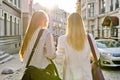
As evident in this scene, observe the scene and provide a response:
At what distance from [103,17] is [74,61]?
3659cm

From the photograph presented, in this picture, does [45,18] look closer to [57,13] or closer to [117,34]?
[117,34]

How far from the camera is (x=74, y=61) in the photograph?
4066 mm

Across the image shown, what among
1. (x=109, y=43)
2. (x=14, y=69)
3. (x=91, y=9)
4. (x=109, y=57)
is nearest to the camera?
(x=109, y=57)

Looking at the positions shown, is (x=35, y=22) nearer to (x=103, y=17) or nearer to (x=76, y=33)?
(x=76, y=33)

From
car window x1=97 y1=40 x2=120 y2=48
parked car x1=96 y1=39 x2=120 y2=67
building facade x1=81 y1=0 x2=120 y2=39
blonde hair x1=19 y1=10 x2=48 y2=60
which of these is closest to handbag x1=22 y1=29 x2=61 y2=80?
blonde hair x1=19 y1=10 x2=48 y2=60

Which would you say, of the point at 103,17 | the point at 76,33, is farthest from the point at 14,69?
the point at 103,17

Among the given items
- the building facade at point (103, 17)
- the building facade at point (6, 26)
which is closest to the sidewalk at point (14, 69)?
the building facade at point (6, 26)

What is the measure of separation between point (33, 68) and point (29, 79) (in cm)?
17

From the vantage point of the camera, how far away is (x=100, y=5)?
A: 42.6 meters

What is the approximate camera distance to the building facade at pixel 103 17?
102 feet

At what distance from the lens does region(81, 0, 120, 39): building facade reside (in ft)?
102

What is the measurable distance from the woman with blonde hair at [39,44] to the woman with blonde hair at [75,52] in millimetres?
175

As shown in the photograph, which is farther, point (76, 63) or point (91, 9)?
point (91, 9)

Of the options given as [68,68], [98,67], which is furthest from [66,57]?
[98,67]
